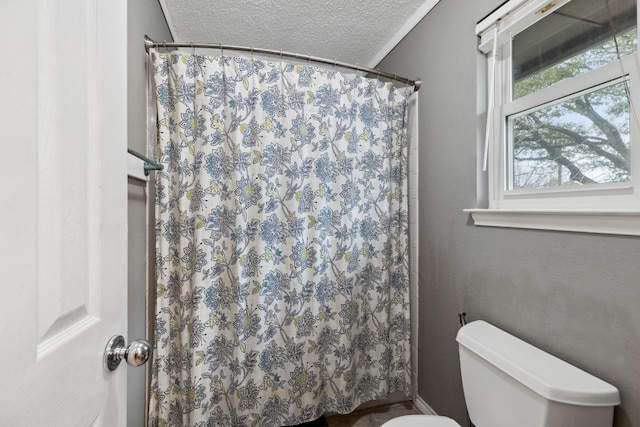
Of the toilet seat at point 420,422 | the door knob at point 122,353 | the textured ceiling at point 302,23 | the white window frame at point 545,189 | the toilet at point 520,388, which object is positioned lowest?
the toilet seat at point 420,422

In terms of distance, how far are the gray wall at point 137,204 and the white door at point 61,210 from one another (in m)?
0.60

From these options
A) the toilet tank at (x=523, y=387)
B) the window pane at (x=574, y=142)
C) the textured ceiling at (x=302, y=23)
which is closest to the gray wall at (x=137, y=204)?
the textured ceiling at (x=302, y=23)

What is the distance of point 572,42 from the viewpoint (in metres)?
1.01

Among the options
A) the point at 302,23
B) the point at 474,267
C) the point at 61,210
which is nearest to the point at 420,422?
the point at 474,267

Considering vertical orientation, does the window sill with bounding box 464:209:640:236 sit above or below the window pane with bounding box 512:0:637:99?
below

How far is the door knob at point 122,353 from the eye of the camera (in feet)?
1.77

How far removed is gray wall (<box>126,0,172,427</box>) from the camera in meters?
1.09

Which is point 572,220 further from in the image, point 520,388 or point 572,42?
point 572,42

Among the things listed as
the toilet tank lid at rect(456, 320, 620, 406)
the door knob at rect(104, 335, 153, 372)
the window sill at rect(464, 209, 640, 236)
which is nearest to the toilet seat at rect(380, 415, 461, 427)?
the toilet tank lid at rect(456, 320, 620, 406)

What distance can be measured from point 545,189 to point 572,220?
0.71ft

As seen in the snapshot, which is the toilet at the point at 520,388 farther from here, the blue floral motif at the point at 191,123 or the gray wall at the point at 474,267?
the blue floral motif at the point at 191,123

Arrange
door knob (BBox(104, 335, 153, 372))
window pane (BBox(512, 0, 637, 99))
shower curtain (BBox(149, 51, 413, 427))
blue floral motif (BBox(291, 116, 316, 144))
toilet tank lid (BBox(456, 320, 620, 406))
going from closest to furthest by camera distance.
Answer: door knob (BBox(104, 335, 153, 372))
toilet tank lid (BBox(456, 320, 620, 406))
window pane (BBox(512, 0, 637, 99))
shower curtain (BBox(149, 51, 413, 427))
blue floral motif (BBox(291, 116, 316, 144))

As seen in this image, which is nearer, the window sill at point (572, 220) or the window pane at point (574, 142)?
the window sill at point (572, 220)

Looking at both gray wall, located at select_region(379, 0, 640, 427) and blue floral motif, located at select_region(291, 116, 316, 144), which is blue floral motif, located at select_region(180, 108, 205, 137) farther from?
gray wall, located at select_region(379, 0, 640, 427)
